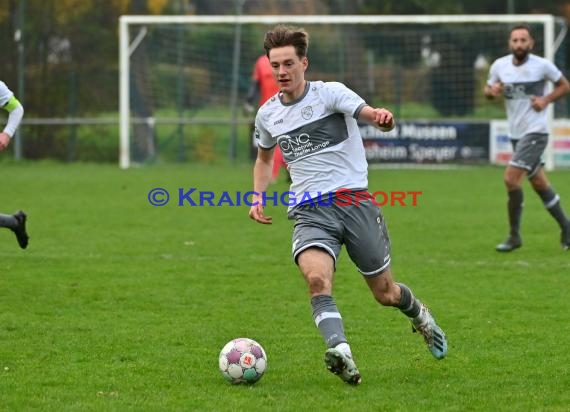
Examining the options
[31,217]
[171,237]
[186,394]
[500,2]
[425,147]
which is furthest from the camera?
[500,2]

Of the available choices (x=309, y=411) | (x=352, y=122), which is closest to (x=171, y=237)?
(x=352, y=122)

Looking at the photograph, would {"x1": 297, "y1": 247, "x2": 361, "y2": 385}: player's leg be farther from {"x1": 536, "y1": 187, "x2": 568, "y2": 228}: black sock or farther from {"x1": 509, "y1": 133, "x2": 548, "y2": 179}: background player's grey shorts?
{"x1": 536, "y1": 187, "x2": 568, "y2": 228}: black sock

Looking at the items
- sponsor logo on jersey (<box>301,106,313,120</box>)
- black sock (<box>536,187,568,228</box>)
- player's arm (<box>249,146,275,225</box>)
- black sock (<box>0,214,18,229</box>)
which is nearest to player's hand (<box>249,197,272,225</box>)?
player's arm (<box>249,146,275,225</box>)

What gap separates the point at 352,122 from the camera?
6266 mm

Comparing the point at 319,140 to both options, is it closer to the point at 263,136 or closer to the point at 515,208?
the point at 263,136

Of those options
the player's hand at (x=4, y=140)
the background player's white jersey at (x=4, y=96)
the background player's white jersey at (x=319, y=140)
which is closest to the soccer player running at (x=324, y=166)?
the background player's white jersey at (x=319, y=140)

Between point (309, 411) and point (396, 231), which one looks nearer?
point (309, 411)

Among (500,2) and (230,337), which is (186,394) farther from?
(500,2)

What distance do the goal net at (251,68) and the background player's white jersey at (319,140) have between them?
17181 millimetres

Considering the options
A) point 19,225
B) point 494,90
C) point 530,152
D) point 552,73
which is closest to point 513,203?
point 530,152

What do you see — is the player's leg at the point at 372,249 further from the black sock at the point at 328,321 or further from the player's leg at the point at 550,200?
the player's leg at the point at 550,200

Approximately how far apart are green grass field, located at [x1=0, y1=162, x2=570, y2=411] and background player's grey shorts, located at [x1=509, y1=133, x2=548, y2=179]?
82 centimetres

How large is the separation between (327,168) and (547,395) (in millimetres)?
1600

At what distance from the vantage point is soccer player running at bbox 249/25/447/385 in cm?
602
